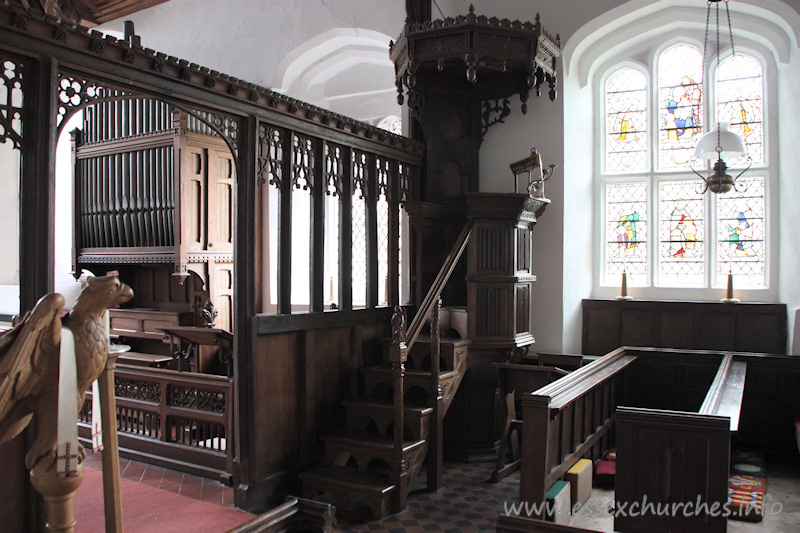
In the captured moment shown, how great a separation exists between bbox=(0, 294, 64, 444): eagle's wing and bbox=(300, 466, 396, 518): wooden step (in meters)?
3.32

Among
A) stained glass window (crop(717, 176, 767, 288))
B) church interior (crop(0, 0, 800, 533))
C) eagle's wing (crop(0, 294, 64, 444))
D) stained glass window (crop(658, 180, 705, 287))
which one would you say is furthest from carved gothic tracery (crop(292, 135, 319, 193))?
stained glass window (crop(717, 176, 767, 288))

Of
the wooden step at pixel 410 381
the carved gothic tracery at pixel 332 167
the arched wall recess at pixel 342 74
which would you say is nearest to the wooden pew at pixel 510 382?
the wooden step at pixel 410 381

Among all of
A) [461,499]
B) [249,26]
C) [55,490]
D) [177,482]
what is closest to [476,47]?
[461,499]

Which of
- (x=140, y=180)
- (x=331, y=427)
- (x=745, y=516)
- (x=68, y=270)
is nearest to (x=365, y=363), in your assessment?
(x=331, y=427)

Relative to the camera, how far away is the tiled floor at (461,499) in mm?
4281

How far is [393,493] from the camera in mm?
4613

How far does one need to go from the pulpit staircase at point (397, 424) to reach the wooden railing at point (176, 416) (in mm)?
960

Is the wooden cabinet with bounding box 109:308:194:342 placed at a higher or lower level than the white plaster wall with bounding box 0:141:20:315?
lower

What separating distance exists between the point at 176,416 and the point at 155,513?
1.33 m

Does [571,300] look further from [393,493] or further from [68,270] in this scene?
[68,270]

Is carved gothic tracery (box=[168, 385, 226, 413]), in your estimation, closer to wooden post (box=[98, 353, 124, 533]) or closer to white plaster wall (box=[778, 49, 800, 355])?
wooden post (box=[98, 353, 124, 533])

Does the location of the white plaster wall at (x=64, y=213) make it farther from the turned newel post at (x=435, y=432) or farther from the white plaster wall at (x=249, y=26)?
the turned newel post at (x=435, y=432)

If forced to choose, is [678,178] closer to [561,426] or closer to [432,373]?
[432,373]

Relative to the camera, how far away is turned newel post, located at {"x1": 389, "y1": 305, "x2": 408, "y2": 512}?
15.1 feet
